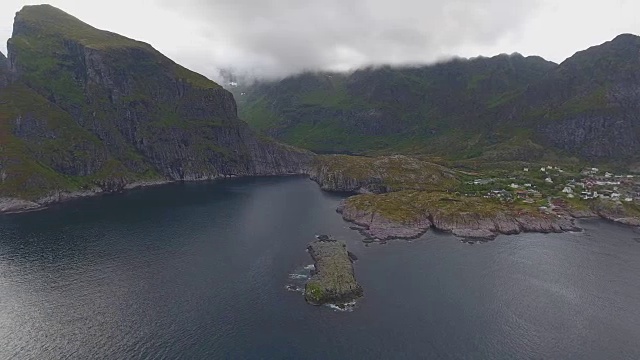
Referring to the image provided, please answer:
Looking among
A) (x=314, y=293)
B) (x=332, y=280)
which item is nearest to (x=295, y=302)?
(x=314, y=293)

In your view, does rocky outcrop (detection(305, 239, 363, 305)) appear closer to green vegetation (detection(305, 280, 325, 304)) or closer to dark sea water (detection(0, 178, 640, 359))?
green vegetation (detection(305, 280, 325, 304))

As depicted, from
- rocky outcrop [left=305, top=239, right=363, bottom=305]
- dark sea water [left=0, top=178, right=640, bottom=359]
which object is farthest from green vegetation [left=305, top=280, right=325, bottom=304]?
dark sea water [left=0, top=178, right=640, bottom=359]

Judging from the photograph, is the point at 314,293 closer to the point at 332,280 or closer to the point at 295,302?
the point at 295,302

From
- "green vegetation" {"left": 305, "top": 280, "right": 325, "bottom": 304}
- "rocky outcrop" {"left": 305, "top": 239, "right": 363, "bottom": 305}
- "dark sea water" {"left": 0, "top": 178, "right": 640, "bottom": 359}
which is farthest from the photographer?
"rocky outcrop" {"left": 305, "top": 239, "right": 363, "bottom": 305}

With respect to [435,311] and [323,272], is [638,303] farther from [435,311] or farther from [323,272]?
[323,272]

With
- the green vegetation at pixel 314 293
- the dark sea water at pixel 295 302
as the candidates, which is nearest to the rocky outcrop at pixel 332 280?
the green vegetation at pixel 314 293

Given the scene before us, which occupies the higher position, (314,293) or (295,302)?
(314,293)
